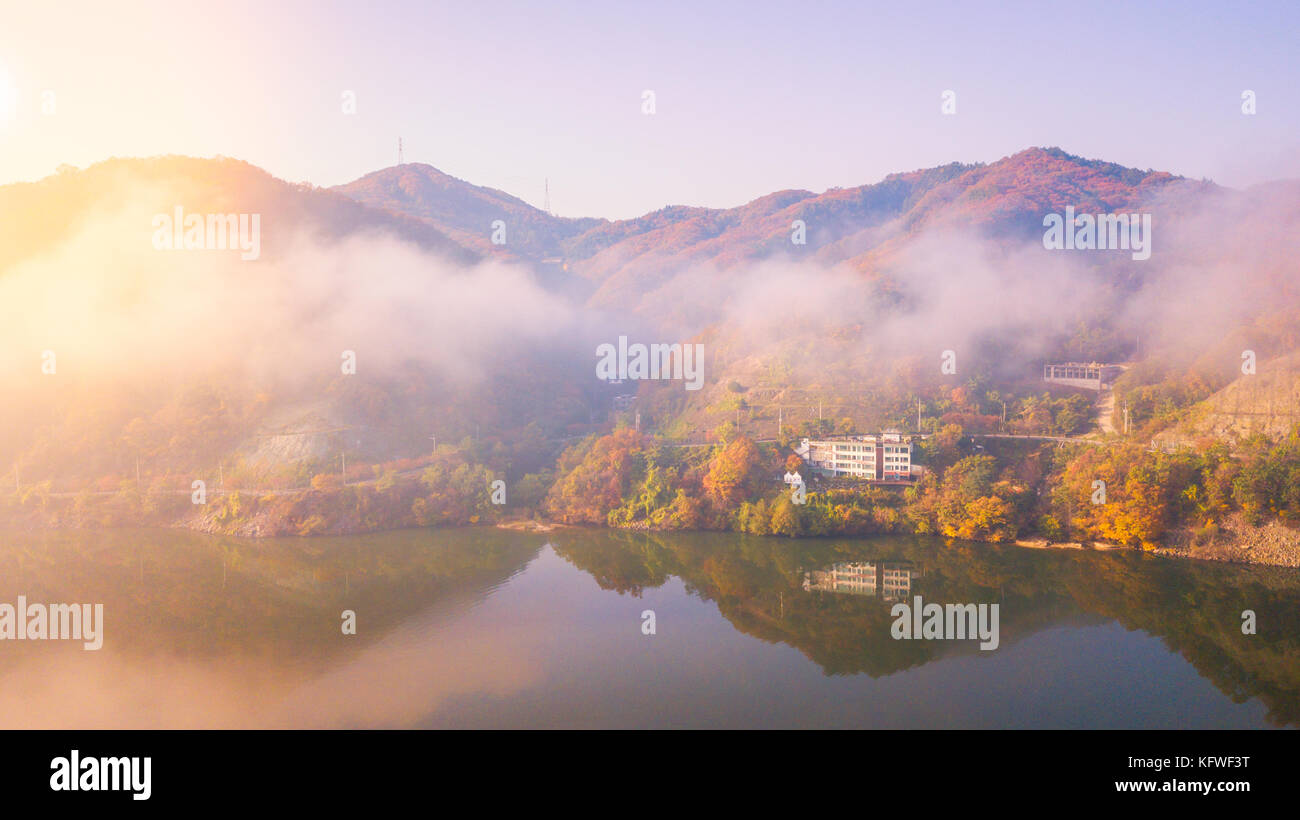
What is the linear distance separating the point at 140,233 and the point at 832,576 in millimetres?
31687

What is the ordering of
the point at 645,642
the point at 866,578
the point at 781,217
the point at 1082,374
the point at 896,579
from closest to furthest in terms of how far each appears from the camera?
the point at 645,642
the point at 896,579
the point at 866,578
the point at 1082,374
the point at 781,217

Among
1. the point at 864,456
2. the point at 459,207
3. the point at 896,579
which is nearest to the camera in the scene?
the point at 896,579

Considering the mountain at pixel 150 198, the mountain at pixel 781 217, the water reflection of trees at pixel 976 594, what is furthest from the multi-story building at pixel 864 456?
the mountain at pixel 150 198

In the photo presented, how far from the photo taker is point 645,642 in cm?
1420

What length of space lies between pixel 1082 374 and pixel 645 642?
23688mm

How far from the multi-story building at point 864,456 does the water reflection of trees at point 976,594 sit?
105 inches

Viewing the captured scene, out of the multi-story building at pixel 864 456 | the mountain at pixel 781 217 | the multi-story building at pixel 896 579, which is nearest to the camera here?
the multi-story building at pixel 896 579

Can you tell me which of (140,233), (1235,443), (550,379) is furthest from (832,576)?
(140,233)

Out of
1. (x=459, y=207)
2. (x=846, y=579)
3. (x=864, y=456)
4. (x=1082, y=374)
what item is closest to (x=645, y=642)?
(x=846, y=579)

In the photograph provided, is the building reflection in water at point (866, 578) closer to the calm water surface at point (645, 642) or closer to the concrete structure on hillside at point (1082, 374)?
the calm water surface at point (645, 642)

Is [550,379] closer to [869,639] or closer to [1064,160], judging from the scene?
[869,639]

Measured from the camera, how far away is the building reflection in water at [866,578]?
1662 cm

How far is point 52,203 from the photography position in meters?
33.4

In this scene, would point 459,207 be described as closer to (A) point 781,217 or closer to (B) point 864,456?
(A) point 781,217
